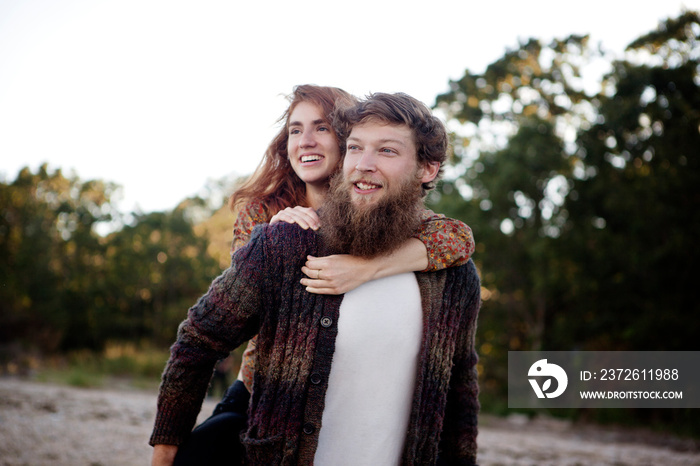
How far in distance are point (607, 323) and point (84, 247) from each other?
798 inches

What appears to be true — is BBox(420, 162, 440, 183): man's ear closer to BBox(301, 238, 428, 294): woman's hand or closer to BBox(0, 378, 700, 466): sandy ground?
BBox(301, 238, 428, 294): woman's hand

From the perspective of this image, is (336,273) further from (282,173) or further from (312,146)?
(282,173)

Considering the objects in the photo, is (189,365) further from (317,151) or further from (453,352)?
(317,151)

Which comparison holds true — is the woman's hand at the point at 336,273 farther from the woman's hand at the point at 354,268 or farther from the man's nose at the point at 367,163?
the man's nose at the point at 367,163

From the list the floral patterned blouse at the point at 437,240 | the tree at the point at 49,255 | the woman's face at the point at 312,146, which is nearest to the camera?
the floral patterned blouse at the point at 437,240

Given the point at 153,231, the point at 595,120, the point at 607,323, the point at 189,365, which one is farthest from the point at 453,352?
the point at 153,231

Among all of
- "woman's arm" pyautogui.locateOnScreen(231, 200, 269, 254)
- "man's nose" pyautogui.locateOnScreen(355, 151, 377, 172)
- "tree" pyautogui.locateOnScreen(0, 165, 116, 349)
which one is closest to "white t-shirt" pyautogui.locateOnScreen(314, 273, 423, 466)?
"man's nose" pyautogui.locateOnScreen(355, 151, 377, 172)

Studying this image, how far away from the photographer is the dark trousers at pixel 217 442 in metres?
1.81

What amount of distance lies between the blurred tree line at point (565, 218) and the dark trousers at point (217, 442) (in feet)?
38.9

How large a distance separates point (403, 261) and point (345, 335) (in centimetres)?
35

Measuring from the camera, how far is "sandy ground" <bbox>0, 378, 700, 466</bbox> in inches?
276


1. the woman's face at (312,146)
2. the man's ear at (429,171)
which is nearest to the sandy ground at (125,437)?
the woman's face at (312,146)

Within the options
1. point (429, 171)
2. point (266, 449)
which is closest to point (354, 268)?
point (429, 171)

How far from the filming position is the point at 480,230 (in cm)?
1478
